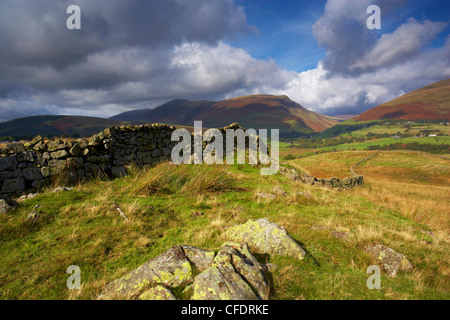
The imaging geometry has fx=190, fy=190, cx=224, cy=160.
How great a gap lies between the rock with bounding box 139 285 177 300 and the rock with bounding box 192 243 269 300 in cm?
30

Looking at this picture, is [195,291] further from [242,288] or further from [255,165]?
[255,165]

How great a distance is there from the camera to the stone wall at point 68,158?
7.32 meters

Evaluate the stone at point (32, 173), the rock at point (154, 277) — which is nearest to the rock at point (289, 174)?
the rock at point (154, 277)

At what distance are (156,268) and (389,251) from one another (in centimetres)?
472

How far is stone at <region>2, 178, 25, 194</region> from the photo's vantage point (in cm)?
712

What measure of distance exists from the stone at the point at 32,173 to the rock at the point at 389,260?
37.6 ft

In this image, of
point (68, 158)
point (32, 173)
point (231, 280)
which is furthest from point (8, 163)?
point (231, 280)

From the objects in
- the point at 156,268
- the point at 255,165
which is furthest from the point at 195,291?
the point at 255,165

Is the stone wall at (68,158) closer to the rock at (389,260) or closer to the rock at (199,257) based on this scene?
the rock at (199,257)

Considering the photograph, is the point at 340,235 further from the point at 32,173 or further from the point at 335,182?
the point at 335,182

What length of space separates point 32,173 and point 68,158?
4.20ft

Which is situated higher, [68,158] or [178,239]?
[68,158]

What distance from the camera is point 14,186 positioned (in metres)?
7.27
